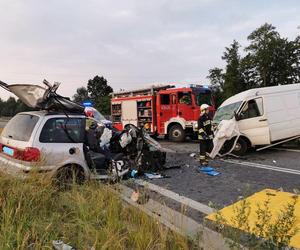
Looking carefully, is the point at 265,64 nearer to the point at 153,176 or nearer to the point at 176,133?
the point at 176,133

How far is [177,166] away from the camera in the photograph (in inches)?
359

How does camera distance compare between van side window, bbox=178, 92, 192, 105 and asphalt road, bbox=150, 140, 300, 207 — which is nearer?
asphalt road, bbox=150, 140, 300, 207

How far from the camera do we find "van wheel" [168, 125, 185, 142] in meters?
15.8

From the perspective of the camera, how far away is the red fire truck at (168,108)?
51.6 feet

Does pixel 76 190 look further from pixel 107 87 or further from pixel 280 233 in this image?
pixel 107 87

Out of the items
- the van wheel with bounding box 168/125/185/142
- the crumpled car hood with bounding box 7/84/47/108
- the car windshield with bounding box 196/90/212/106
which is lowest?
the van wheel with bounding box 168/125/185/142

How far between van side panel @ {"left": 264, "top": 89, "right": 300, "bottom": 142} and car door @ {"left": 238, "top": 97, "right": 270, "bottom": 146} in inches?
7.0

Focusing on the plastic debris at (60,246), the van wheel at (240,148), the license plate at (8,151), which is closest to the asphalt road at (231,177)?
the van wheel at (240,148)

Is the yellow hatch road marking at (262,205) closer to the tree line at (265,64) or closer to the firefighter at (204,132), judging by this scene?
the firefighter at (204,132)

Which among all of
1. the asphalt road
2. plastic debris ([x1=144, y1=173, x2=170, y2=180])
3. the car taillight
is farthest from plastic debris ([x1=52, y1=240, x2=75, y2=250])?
plastic debris ([x1=144, y1=173, x2=170, y2=180])

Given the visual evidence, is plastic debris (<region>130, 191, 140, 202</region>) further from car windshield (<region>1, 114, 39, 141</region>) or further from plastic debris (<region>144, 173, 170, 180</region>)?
plastic debris (<region>144, 173, 170, 180</region>)

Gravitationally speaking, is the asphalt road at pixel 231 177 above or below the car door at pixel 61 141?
below

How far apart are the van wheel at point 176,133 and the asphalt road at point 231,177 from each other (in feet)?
15.6

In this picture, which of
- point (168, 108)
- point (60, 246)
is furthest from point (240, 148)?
point (60, 246)
